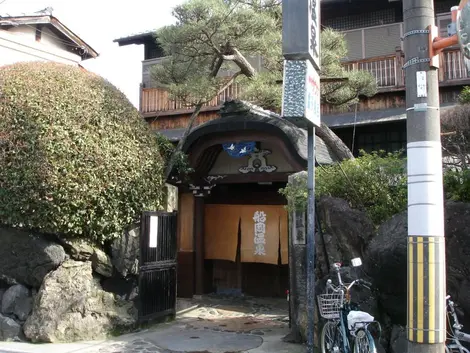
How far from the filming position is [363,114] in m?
13.9

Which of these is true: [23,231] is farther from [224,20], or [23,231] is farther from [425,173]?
[425,173]

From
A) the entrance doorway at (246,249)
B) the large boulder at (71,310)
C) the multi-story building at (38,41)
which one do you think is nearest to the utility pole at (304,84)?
the large boulder at (71,310)

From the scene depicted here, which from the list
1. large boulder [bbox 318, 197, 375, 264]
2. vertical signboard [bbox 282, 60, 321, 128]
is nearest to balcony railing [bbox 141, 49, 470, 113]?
large boulder [bbox 318, 197, 375, 264]

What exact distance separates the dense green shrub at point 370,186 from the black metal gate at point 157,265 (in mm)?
3444

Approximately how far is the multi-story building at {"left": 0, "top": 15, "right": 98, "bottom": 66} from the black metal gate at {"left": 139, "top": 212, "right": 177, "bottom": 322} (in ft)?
41.6

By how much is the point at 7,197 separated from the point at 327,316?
6.38 metres

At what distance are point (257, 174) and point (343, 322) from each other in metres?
6.62

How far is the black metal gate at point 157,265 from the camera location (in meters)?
9.97

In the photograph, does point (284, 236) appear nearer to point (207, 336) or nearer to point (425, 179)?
point (207, 336)

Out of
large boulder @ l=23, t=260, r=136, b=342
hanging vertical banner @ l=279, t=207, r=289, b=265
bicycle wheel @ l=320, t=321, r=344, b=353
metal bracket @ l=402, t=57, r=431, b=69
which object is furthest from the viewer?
hanging vertical banner @ l=279, t=207, r=289, b=265

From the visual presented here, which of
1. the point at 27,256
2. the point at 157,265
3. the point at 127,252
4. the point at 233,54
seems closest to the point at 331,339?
the point at 157,265

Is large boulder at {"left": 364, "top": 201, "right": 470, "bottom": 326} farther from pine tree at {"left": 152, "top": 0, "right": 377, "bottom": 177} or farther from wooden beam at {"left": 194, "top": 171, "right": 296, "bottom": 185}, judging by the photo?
wooden beam at {"left": 194, "top": 171, "right": 296, "bottom": 185}

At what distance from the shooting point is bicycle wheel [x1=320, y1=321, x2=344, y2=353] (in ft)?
21.6

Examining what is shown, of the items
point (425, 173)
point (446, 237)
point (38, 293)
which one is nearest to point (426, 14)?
point (425, 173)
